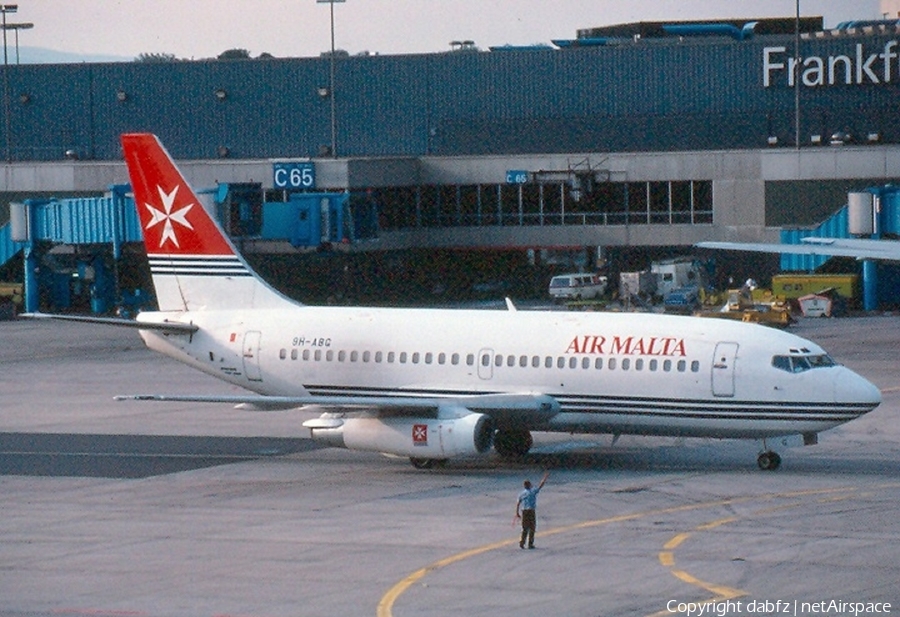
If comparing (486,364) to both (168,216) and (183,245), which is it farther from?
(168,216)

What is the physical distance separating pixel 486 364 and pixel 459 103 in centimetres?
7537

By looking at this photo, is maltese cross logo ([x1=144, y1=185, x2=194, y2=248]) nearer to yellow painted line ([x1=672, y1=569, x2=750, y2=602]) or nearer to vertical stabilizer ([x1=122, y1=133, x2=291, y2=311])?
vertical stabilizer ([x1=122, y1=133, x2=291, y2=311])

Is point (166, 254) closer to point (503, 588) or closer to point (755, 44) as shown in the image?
point (503, 588)

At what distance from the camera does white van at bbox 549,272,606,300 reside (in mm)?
106500

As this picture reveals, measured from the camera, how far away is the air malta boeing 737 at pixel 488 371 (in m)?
45.3

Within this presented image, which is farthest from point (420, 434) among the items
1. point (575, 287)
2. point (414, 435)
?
point (575, 287)

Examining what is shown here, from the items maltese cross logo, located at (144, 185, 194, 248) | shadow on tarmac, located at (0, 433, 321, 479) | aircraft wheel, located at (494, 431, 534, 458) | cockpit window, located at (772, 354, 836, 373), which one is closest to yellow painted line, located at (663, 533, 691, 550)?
cockpit window, located at (772, 354, 836, 373)

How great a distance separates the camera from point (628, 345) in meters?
46.4

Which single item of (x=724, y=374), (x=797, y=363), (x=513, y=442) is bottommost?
(x=513, y=442)

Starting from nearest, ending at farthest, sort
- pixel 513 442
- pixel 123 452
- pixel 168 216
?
pixel 513 442 < pixel 123 452 < pixel 168 216

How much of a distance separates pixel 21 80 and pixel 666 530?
101742 millimetres

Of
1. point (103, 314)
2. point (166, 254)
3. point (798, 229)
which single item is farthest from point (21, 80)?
point (166, 254)

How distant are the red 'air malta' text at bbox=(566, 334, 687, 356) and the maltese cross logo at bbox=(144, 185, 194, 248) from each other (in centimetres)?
1367

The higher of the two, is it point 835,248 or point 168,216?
point 168,216
